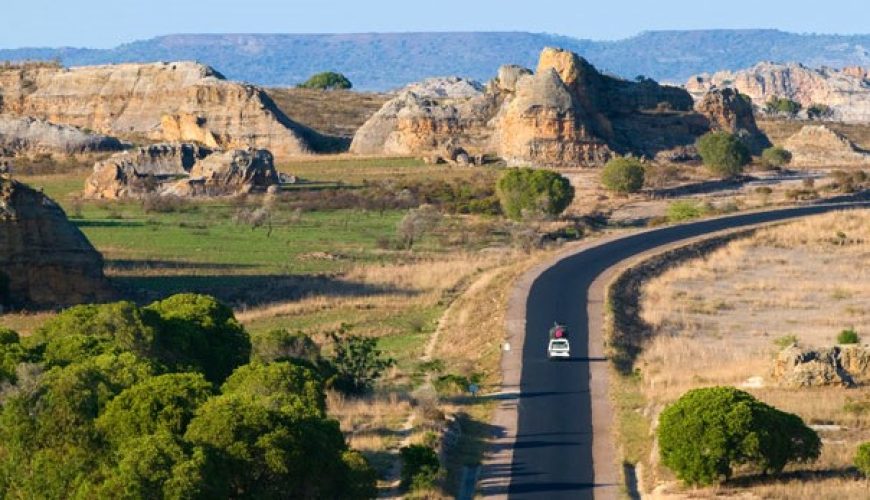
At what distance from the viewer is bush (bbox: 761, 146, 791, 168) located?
9156cm

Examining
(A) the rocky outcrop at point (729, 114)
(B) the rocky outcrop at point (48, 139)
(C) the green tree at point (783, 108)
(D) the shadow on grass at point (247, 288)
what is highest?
(C) the green tree at point (783, 108)

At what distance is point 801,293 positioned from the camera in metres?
53.2

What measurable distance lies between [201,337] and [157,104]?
72933mm

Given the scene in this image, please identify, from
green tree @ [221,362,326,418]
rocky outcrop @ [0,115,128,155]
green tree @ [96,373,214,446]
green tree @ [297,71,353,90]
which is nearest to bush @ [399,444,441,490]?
green tree @ [221,362,326,418]

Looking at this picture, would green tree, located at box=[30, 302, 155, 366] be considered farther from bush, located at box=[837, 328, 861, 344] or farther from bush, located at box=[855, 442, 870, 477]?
bush, located at box=[837, 328, 861, 344]

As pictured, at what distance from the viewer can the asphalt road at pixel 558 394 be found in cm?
2655

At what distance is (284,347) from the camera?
3516cm

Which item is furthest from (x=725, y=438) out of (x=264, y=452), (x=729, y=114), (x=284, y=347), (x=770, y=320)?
(x=729, y=114)

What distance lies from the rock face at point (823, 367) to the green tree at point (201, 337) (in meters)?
10.8

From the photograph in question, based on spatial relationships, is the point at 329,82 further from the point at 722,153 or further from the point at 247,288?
the point at 247,288

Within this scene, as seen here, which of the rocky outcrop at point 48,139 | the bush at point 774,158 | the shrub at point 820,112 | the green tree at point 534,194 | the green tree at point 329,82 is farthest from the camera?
the green tree at point 329,82

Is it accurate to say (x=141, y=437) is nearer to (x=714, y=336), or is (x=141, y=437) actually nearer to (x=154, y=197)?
(x=714, y=336)

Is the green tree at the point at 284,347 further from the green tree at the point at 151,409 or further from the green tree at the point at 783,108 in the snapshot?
the green tree at the point at 783,108

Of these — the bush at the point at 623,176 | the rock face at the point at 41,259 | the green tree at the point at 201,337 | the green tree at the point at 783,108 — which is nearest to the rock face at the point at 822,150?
the bush at the point at 623,176
